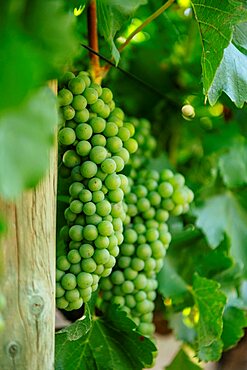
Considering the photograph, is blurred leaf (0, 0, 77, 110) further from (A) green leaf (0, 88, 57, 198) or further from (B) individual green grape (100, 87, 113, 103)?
(B) individual green grape (100, 87, 113, 103)

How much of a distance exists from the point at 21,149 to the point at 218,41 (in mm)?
315

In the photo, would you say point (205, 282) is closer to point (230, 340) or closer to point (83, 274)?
point (230, 340)

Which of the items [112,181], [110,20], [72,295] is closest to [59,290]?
[72,295]

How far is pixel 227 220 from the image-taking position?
1.03 meters

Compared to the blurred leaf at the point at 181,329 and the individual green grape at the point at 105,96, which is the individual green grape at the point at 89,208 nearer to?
the individual green grape at the point at 105,96

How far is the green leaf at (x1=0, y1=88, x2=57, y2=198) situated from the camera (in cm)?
35

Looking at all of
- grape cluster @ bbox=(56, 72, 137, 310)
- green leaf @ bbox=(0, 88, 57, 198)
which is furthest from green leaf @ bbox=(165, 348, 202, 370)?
green leaf @ bbox=(0, 88, 57, 198)

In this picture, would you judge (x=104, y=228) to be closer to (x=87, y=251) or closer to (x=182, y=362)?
(x=87, y=251)

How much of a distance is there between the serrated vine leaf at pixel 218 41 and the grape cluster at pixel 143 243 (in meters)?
0.23

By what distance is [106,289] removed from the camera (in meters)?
0.83

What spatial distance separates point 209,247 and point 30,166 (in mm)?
701

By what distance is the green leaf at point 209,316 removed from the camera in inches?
33.3

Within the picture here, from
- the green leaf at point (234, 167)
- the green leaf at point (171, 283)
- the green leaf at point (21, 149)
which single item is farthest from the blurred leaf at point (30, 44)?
the green leaf at point (234, 167)

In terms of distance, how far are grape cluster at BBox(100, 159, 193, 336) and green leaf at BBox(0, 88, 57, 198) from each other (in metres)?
0.47
